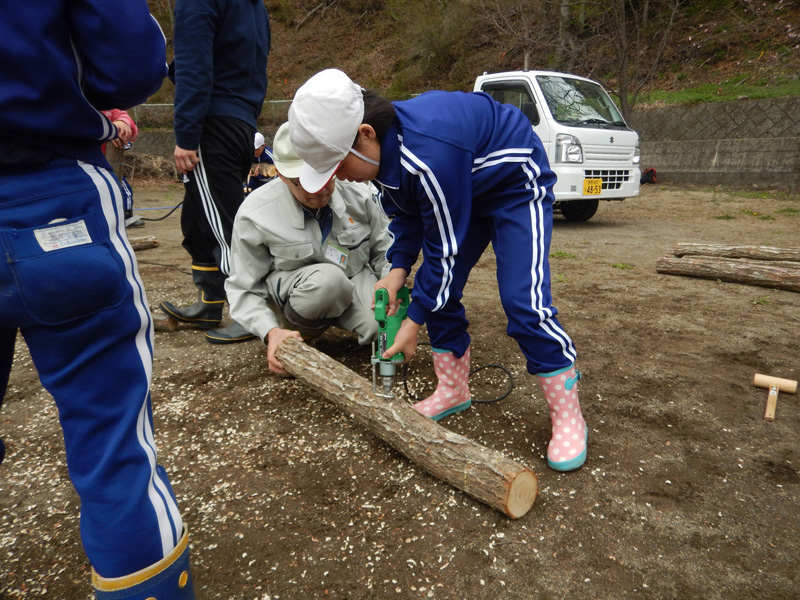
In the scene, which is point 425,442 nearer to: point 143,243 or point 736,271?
point 736,271

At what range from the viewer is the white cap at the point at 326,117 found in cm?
156

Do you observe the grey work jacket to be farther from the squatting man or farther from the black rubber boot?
the black rubber boot

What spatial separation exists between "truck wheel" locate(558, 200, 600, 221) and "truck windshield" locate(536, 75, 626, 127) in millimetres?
1128

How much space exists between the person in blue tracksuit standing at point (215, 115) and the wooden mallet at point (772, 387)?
2664 mm

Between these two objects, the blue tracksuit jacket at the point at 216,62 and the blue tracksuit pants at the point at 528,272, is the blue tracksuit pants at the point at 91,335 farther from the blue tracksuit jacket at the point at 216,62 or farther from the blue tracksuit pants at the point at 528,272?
the blue tracksuit jacket at the point at 216,62

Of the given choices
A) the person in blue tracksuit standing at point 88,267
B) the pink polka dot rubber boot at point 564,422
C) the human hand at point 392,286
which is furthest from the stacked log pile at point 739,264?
the person in blue tracksuit standing at point 88,267

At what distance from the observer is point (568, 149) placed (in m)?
6.64

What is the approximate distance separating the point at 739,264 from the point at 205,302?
4064 mm

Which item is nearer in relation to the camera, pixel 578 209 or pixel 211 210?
pixel 211 210

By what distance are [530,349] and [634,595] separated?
82 centimetres

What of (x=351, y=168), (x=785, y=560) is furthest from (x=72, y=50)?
(x=785, y=560)

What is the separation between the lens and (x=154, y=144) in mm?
16531

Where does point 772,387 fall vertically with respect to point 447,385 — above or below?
below

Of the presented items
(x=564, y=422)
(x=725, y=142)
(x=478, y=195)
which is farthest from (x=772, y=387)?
(x=725, y=142)
